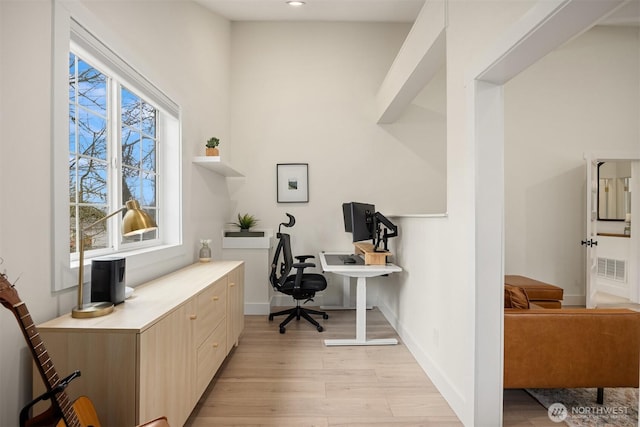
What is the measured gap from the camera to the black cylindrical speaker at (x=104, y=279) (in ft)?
5.43

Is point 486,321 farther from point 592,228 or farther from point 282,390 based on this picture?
point 592,228

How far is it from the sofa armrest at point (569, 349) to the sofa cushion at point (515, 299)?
0.19 m

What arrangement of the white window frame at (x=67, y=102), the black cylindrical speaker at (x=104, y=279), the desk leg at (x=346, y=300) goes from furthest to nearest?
the desk leg at (x=346, y=300), the black cylindrical speaker at (x=104, y=279), the white window frame at (x=67, y=102)

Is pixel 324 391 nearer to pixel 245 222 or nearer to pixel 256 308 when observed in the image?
pixel 256 308

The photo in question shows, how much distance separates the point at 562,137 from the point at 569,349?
3612 millimetres

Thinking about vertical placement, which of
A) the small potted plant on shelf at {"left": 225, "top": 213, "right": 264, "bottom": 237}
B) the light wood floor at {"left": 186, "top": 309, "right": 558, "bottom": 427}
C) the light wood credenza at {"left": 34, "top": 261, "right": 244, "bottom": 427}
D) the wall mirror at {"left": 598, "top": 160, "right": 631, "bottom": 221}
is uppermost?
the wall mirror at {"left": 598, "top": 160, "right": 631, "bottom": 221}

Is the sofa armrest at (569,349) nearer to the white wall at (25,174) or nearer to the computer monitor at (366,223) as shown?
the computer monitor at (366,223)

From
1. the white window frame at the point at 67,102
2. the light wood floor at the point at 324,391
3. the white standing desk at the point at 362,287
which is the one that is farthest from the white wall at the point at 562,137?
the white window frame at the point at 67,102

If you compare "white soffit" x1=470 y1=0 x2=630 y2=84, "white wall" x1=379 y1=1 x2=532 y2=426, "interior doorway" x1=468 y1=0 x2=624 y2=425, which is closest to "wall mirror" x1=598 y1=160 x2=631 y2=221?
"white wall" x1=379 y1=1 x2=532 y2=426

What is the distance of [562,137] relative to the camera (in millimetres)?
4609

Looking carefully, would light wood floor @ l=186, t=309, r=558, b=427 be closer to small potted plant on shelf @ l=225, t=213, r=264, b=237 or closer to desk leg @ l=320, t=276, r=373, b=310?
desk leg @ l=320, t=276, r=373, b=310

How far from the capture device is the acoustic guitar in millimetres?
1041

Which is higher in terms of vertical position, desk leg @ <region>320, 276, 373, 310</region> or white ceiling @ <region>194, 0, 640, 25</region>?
white ceiling @ <region>194, 0, 640, 25</region>

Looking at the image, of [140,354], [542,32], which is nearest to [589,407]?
[542,32]
